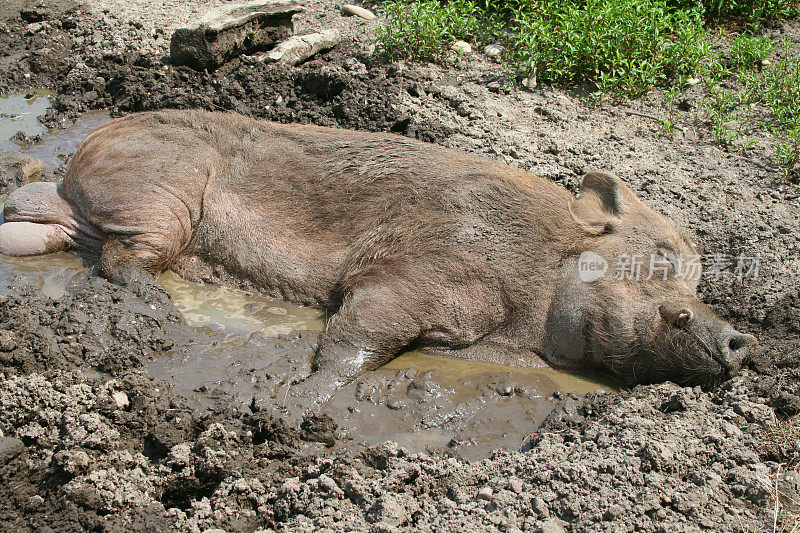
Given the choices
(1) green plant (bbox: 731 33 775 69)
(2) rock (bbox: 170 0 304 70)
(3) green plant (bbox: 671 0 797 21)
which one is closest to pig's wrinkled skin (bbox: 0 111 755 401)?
(2) rock (bbox: 170 0 304 70)

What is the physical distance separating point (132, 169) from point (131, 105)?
104 inches

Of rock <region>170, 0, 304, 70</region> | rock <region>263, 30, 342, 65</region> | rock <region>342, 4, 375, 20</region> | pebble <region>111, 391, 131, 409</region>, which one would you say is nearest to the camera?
pebble <region>111, 391, 131, 409</region>

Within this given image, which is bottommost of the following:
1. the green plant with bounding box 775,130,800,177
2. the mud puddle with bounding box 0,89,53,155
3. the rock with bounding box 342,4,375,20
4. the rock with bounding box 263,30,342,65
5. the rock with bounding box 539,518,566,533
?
the rock with bounding box 539,518,566,533

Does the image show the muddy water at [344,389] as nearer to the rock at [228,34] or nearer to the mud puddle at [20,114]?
the mud puddle at [20,114]

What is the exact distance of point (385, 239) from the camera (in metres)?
4.92

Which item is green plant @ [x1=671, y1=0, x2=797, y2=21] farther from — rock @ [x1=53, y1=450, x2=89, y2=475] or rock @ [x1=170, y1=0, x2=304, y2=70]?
rock @ [x1=53, y1=450, x2=89, y2=475]

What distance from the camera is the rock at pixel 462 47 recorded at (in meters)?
8.38

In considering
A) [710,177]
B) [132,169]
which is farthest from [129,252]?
[710,177]

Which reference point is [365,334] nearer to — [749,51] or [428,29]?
[428,29]

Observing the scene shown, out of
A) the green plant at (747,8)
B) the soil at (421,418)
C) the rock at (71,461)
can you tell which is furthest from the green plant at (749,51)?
the rock at (71,461)

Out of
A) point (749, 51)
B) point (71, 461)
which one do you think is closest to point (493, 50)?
point (749, 51)

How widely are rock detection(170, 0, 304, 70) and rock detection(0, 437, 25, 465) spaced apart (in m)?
5.44

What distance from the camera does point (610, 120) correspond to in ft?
23.9

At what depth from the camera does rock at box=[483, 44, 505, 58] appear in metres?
8.41
